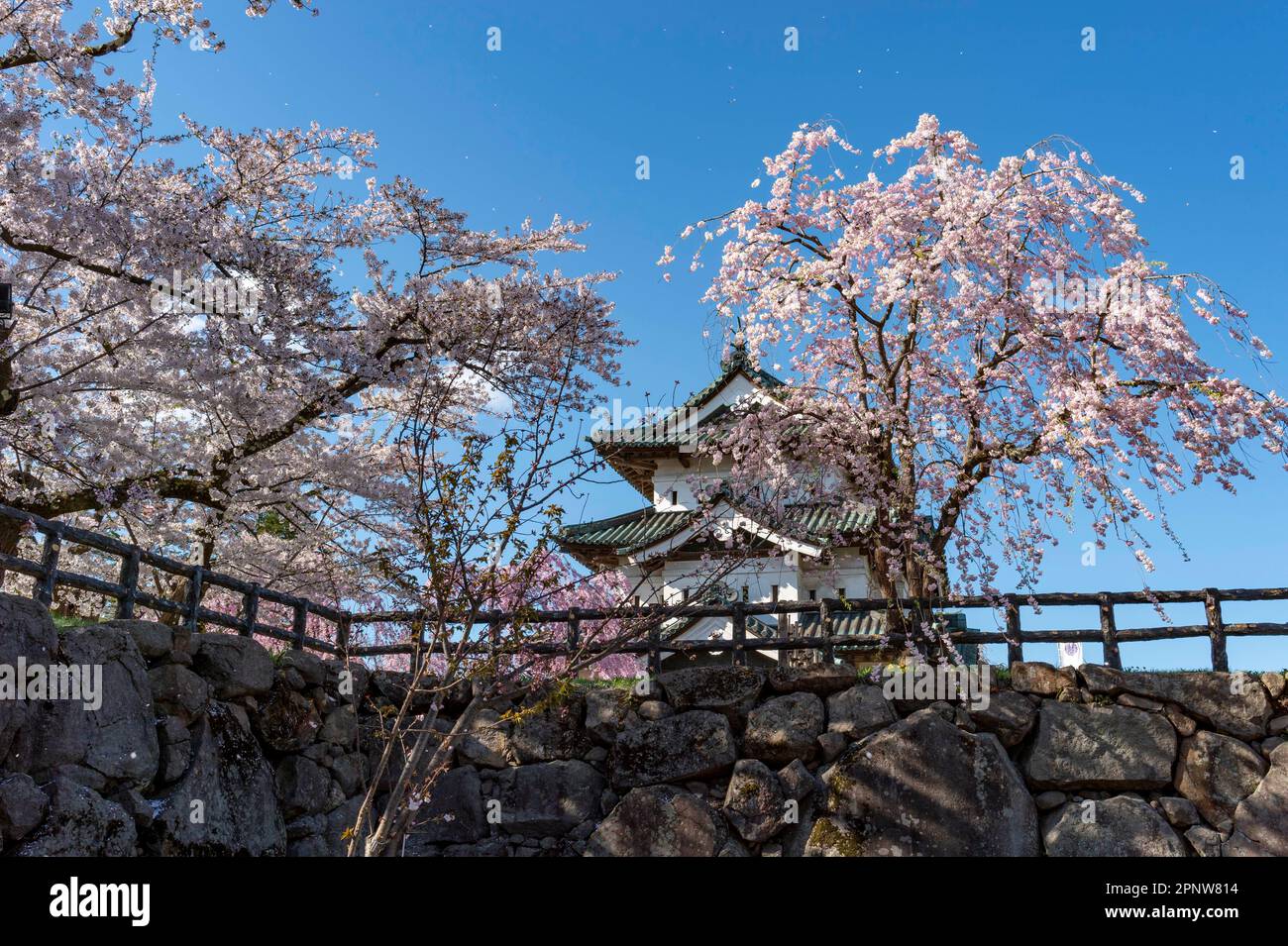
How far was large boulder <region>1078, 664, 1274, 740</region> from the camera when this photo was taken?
465 inches

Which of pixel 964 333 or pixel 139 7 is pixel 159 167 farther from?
pixel 964 333

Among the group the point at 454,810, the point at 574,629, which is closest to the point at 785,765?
the point at 574,629

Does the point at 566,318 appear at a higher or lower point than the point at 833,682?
higher

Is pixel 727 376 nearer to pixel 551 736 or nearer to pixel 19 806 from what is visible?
pixel 551 736

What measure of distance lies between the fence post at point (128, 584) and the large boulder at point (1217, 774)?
11.3 metres

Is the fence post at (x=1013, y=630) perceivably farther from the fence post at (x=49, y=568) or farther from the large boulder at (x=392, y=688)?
the fence post at (x=49, y=568)

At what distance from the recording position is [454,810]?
40.6 feet

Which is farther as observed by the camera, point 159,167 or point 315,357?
point 315,357

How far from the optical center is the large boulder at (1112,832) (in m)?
11.4

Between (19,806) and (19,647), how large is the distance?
4.02 feet

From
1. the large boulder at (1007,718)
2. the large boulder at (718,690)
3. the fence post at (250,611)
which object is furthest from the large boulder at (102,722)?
the large boulder at (1007,718)
